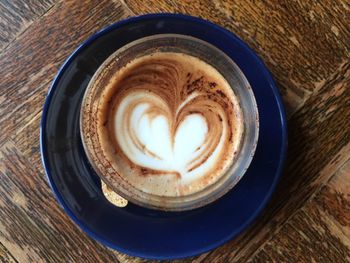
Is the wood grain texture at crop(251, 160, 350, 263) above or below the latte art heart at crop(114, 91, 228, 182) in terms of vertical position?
below

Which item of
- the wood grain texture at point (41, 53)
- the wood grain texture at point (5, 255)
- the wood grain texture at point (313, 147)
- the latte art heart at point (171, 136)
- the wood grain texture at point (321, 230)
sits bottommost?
the wood grain texture at point (321, 230)

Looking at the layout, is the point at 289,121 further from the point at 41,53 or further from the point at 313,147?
the point at 41,53

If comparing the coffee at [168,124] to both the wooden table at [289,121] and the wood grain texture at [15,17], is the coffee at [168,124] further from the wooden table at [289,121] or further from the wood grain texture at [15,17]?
the wood grain texture at [15,17]

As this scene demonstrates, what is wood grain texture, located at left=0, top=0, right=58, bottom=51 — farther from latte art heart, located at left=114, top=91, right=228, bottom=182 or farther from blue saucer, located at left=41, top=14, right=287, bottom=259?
latte art heart, located at left=114, top=91, right=228, bottom=182

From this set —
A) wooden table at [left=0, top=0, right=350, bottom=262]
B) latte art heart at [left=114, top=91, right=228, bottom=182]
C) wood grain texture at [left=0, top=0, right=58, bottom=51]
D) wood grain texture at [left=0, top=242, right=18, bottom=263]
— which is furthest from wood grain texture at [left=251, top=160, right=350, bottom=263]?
wood grain texture at [left=0, top=0, right=58, bottom=51]

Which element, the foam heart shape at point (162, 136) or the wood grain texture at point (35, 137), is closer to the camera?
the foam heart shape at point (162, 136)

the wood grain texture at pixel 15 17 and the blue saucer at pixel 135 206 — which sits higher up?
the wood grain texture at pixel 15 17

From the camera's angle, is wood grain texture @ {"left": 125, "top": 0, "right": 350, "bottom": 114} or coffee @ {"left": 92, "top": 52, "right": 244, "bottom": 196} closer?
coffee @ {"left": 92, "top": 52, "right": 244, "bottom": 196}

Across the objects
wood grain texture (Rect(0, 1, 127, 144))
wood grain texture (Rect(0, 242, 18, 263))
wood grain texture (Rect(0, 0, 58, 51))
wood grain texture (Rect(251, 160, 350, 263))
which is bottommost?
wood grain texture (Rect(251, 160, 350, 263))

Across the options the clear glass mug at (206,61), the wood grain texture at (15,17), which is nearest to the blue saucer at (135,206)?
the clear glass mug at (206,61)
